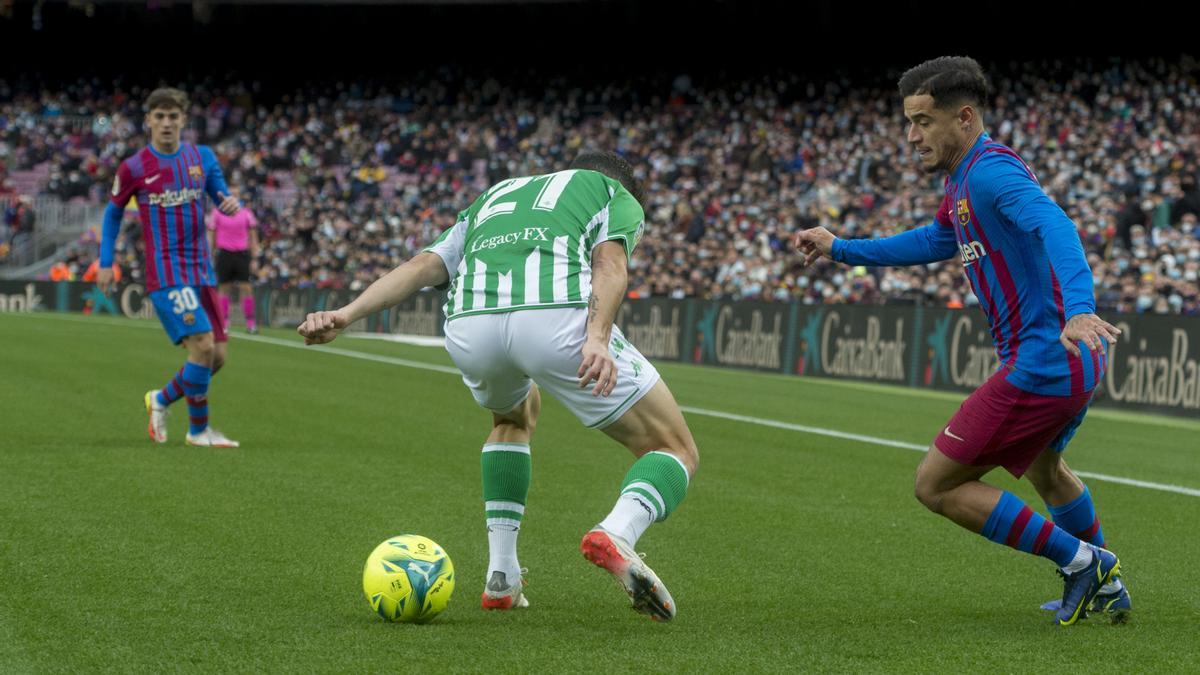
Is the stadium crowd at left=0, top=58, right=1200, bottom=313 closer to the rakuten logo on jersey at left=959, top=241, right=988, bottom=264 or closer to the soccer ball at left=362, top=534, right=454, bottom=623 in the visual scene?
the rakuten logo on jersey at left=959, top=241, right=988, bottom=264

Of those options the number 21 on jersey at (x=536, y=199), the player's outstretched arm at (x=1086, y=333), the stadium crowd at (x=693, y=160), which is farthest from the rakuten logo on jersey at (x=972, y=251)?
the stadium crowd at (x=693, y=160)

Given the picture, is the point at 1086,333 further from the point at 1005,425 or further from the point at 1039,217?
the point at 1005,425

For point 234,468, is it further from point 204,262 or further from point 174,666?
point 174,666

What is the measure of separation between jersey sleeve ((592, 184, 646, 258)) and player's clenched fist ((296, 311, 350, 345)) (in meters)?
0.93

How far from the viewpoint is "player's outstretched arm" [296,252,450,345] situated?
5.05m

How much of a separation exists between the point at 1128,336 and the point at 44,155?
3704cm

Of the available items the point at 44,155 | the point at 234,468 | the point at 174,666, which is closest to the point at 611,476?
the point at 234,468

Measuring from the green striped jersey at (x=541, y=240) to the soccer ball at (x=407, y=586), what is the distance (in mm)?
899

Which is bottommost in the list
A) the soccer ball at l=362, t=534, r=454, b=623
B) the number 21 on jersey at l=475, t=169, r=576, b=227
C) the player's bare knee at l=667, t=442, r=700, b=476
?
the soccer ball at l=362, t=534, r=454, b=623

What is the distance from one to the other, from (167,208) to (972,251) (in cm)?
670

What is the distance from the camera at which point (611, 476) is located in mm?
9836

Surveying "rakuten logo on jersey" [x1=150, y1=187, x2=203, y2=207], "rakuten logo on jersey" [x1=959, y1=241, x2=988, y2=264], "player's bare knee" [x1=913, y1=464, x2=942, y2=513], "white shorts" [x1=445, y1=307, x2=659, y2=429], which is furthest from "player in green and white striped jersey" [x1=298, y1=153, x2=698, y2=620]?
"rakuten logo on jersey" [x1=150, y1=187, x2=203, y2=207]

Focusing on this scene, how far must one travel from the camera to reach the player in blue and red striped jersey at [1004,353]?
5.25 meters

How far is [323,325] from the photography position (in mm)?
5031
